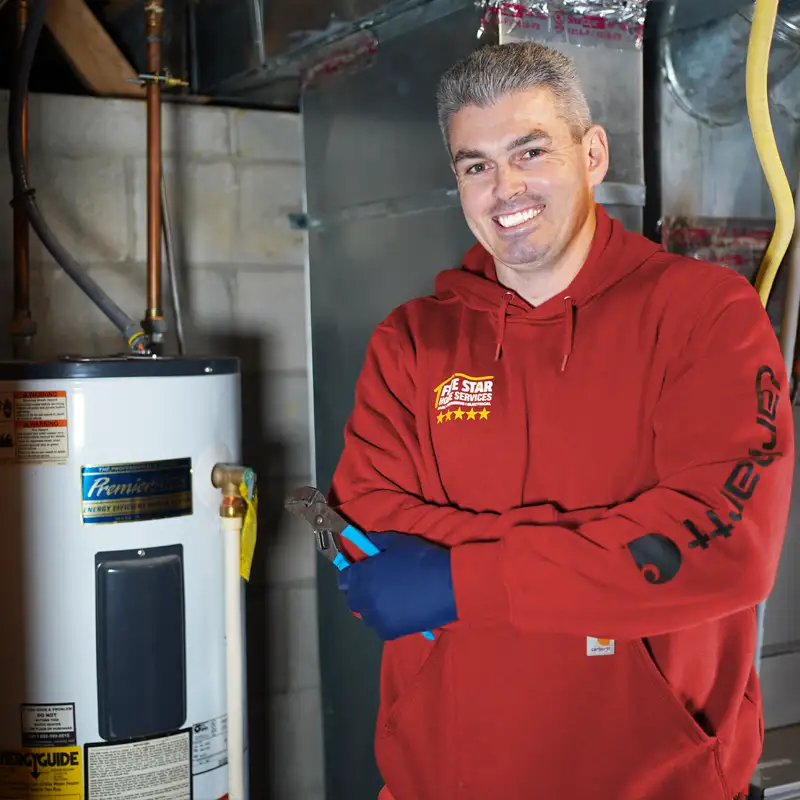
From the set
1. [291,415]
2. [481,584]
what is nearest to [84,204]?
[291,415]

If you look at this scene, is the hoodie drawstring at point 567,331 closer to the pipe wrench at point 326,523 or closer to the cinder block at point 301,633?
the pipe wrench at point 326,523


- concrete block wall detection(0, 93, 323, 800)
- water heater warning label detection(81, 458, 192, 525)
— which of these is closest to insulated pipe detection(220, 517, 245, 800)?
water heater warning label detection(81, 458, 192, 525)

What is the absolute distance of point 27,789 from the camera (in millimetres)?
1749

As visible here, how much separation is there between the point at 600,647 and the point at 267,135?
1609mm

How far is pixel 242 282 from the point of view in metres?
2.49

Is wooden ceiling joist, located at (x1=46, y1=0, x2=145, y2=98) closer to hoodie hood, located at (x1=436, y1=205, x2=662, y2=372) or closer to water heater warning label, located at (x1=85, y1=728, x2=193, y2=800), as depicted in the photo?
hoodie hood, located at (x1=436, y1=205, x2=662, y2=372)

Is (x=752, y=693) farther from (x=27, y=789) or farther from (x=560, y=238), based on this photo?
(x=27, y=789)

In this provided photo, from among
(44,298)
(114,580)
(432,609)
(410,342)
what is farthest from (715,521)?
(44,298)

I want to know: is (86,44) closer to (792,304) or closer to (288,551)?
(288,551)

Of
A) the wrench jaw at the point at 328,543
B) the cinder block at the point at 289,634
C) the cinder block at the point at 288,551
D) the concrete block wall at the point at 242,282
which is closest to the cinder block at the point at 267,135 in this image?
the concrete block wall at the point at 242,282

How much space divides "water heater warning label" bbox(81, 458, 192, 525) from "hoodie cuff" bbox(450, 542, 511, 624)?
2.18 ft

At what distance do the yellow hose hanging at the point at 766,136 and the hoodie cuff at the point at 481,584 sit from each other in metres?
0.84

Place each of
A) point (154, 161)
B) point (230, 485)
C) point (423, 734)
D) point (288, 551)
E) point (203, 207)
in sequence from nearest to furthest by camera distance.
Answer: point (423, 734), point (230, 485), point (154, 161), point (203, 207), point (288, 551)

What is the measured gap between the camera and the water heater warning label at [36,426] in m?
1.70
